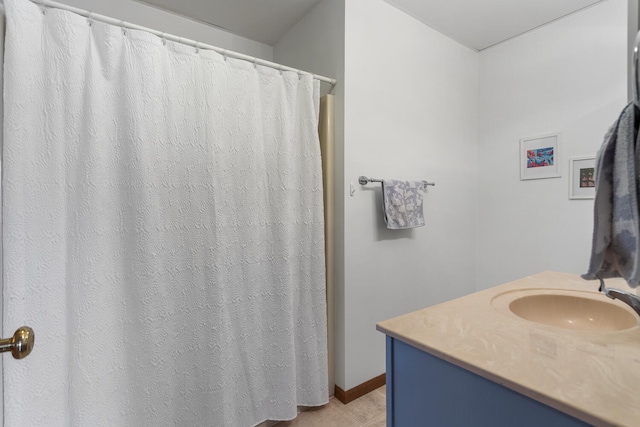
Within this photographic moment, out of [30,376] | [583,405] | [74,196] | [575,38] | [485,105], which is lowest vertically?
[30,376]

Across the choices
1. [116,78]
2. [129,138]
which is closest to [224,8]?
[116,78]

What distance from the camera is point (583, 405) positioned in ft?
1.66

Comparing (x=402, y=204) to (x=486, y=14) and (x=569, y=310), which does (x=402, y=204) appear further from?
(x=486, y=14)

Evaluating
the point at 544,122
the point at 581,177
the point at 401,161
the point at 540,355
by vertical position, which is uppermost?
the point at 544,122

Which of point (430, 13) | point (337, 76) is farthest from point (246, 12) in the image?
point (430, 13)

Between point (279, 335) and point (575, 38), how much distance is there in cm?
262

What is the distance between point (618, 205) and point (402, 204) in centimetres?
133

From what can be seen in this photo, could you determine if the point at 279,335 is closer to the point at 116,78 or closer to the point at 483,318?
the point at 483,318

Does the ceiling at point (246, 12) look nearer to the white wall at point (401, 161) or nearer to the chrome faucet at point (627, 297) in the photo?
the white wall at point (401, 161)

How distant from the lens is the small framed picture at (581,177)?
1.86 metres

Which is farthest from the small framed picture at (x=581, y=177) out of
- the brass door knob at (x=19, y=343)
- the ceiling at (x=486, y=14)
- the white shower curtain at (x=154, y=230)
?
the brass door knob at (x=19, y=343)

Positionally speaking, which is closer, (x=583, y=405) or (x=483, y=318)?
(x=583, y=405)

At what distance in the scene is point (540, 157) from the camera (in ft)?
6.84

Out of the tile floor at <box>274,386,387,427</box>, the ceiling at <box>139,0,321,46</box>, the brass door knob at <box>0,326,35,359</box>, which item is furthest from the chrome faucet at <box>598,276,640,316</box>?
the ceiling at <box>139,0,321,46</box>
